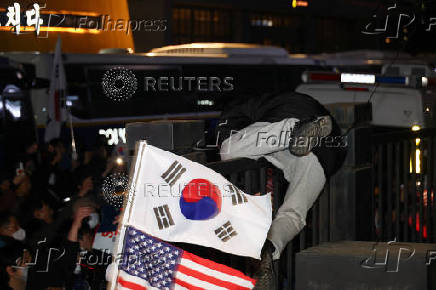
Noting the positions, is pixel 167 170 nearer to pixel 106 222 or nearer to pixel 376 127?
pixel 106 222

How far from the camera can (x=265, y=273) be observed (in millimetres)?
4316

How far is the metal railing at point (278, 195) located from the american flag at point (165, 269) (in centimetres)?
36

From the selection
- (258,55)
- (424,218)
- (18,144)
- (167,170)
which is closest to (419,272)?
(167,170)

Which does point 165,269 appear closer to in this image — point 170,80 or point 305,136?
point 305,136

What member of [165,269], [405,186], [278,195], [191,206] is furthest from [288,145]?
[405,186]

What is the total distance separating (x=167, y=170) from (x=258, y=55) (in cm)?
1468

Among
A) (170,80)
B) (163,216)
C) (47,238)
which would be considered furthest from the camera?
(170,80)

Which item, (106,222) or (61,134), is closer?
(106,222)

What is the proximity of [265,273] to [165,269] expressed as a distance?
74cm

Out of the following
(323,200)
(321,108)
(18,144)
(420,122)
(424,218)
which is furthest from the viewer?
(18,144)

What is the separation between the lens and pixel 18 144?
43.3 ft

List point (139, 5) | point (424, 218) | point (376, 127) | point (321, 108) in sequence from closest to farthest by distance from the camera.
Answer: point (321, 108) < point (424, 218) < point (376, 127) < point (139, 5)

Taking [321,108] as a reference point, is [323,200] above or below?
below

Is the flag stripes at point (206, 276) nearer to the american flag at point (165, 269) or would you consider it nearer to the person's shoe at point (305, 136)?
the american flag at point (165, 269)
